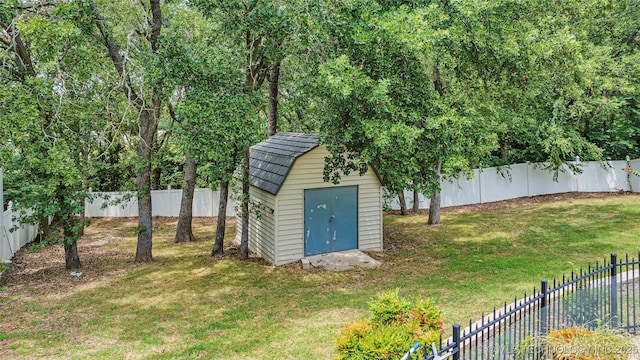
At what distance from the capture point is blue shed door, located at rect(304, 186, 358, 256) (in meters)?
10.8

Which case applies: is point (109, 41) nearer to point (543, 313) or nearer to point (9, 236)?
point (9, 236)

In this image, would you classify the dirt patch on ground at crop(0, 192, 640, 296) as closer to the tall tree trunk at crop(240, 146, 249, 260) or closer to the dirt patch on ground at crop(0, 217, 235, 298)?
the dirt patch on ground at crop(0, 217, 235, 298)

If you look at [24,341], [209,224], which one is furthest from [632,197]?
[24,341]

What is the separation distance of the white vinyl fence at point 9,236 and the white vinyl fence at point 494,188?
17.2 ft

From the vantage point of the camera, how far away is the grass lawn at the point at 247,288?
6.40 metres

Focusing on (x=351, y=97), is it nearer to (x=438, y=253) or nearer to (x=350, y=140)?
(x=350, y=140)

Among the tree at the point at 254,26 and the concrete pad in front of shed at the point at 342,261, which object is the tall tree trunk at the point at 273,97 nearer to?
the tree at the point at 254,26

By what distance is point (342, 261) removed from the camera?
34.6 feet

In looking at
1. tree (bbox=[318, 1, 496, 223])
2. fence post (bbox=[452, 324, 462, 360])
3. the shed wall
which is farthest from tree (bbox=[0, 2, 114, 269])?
fence post (bbox=[452, 324, 462, 360])

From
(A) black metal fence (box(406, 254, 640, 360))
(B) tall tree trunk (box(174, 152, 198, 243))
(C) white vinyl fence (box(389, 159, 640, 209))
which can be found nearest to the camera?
(A) black metal fence (box(406, 254, 640, 360))

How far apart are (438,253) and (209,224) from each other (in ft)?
30.2

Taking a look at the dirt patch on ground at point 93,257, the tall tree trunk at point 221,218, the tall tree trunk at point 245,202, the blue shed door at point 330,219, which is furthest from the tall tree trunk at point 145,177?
the blue shed door at point 330,219

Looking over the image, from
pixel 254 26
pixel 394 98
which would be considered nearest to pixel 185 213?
pixel 254 26

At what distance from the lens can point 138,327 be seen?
700 centimetres
